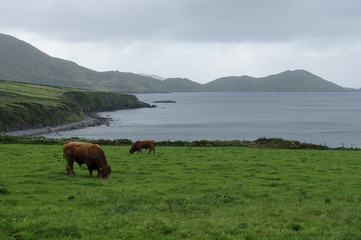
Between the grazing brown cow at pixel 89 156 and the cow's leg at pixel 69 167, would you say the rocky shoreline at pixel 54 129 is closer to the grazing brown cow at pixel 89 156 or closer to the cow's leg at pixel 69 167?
the cow's leg at pixel 69 167

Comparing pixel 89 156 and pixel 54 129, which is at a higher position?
pixel 89 156

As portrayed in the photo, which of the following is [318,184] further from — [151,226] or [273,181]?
[151,226]

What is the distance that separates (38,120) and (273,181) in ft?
342

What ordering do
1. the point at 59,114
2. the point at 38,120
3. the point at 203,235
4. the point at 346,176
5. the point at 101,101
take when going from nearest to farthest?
the point at 203,235
the point at 346,176
the point at 38,120
the point at 59,114
the point at 101,101

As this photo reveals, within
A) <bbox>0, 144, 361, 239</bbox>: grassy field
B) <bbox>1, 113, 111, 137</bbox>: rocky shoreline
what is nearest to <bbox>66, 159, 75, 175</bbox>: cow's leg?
<bbox>0, 144, 361, 239</bbox>: grassy field

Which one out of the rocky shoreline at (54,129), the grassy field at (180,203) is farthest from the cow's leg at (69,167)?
the rocky shoreline at (54,129)

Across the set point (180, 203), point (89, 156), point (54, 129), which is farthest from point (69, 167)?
point (54, 129)

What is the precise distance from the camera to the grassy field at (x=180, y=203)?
999cm

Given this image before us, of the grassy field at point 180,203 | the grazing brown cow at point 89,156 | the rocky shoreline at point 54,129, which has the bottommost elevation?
the rocky shoreline at point 54,129

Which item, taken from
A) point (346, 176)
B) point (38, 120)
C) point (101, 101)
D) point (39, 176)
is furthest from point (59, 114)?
point (346, 176)

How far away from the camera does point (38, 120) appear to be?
10756 centimetres

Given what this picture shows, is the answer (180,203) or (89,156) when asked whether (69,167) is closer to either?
(89,156)

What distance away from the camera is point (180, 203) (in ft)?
46.7

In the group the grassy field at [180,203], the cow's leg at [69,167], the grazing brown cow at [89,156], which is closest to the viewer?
the grassy field at [180,203]
